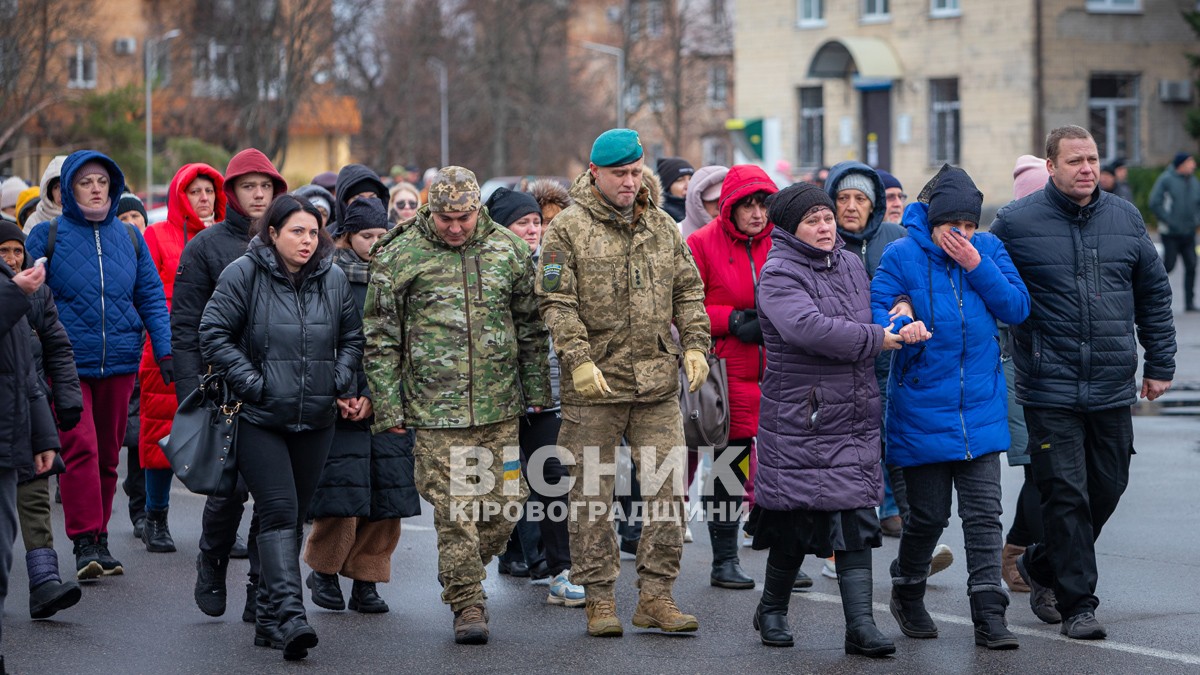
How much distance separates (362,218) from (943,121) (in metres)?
36.8

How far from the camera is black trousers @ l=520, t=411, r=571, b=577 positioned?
780 cm

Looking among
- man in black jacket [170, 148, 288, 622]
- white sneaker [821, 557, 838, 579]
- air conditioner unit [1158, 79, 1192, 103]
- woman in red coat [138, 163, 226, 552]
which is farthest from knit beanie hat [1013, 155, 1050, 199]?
air conditioner unit [1158, 79, 1192, 103]

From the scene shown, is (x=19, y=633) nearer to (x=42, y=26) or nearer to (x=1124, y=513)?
(x=1124, y=513)

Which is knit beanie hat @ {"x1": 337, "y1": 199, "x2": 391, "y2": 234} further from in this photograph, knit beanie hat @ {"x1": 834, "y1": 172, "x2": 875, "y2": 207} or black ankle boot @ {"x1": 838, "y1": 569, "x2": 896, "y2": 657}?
black ankle boot @ {"x1": 838, "y1": 569, "x2": 896, "y2": 657}

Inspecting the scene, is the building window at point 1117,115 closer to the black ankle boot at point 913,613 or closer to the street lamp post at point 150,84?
the street lamp post at point 150,84

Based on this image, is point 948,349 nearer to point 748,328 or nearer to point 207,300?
point 748,328

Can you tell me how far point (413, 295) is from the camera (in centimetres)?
721

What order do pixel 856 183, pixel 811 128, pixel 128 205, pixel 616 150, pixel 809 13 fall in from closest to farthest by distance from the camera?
pixel 616 150
pixel 856 183
pixel 128 205
pixel 809 13
pixel 811 128

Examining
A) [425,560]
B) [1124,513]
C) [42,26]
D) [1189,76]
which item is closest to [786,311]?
[425,560]

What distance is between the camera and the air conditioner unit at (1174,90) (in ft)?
135

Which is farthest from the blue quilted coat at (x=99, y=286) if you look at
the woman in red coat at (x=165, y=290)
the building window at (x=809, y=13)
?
the building window at (x=809, y=13)

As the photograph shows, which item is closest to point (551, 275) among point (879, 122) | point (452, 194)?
point (452, 194)

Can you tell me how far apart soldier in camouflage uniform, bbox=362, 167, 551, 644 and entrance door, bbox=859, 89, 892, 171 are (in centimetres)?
3739

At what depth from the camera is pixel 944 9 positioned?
42562 millimetres
